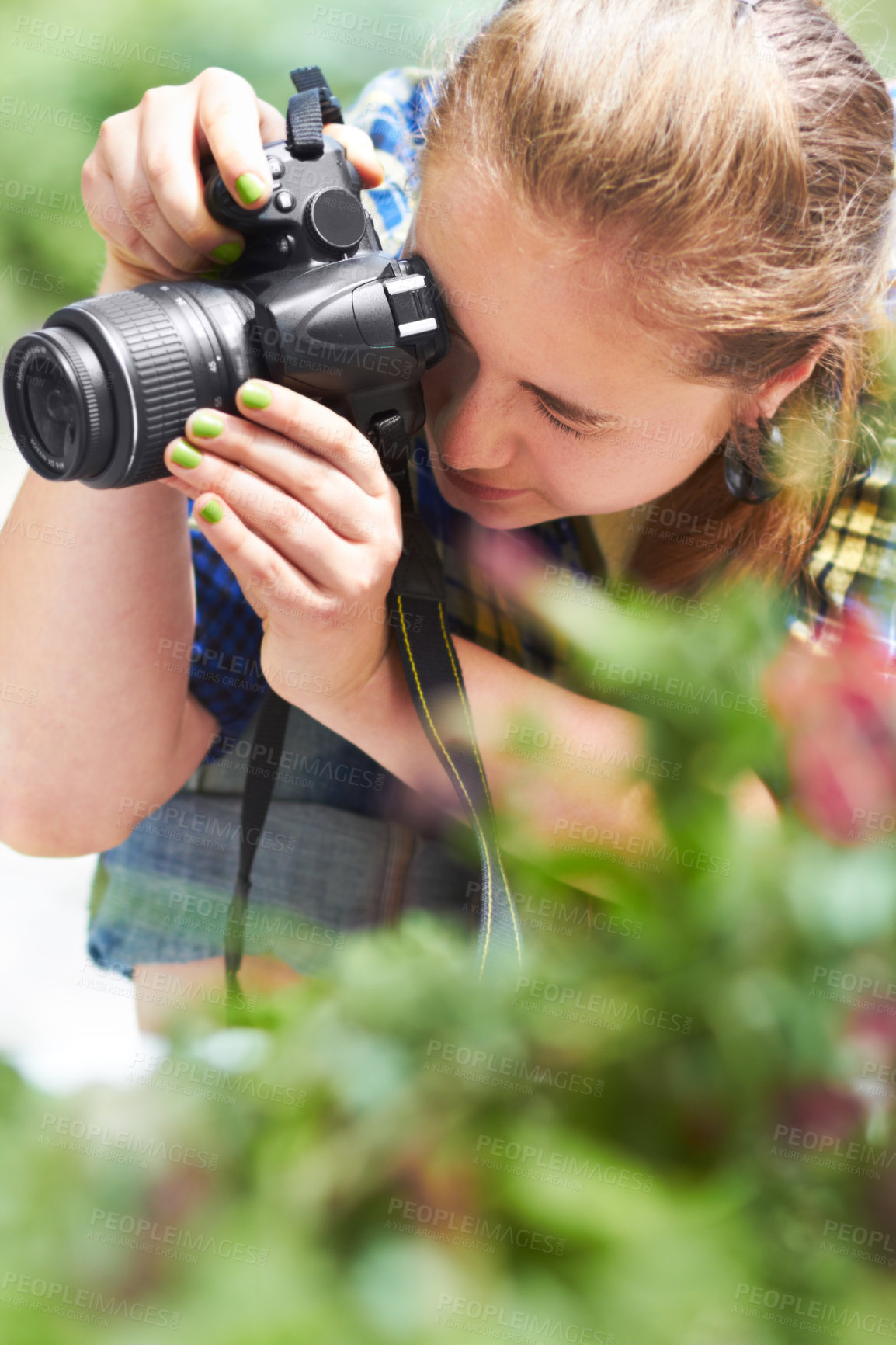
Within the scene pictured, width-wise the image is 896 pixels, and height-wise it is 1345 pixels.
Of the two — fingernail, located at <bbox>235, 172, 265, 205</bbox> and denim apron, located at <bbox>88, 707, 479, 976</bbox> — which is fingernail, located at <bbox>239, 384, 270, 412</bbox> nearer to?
fingernail, located at <bbox>235, 172, 265, 205</bbox>

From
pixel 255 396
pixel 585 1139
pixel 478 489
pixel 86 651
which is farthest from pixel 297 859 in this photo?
pixel 585 1139

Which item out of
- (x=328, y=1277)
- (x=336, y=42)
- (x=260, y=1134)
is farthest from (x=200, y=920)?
(x=336, y=42)

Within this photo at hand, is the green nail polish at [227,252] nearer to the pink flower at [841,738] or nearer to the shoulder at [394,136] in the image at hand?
the shoulder at [394,136]

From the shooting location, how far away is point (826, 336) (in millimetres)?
757

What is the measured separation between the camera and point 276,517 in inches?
24.8

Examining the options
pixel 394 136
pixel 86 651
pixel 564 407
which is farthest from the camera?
pixel 394 136

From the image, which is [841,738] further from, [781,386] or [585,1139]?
[781,386]

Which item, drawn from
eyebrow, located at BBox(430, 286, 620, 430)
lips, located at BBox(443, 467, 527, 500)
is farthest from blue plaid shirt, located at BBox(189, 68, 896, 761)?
eyebrow, located at BBox(430, 286, 620, 430)

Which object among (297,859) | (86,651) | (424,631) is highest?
(424,631)

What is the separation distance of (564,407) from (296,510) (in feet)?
0.62

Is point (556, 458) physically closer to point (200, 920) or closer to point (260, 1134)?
point (260, 1134)

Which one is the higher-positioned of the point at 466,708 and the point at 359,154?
the point at 359,154

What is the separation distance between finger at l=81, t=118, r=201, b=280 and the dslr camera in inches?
1.8

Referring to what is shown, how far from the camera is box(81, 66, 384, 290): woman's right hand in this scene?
2.16 ft
